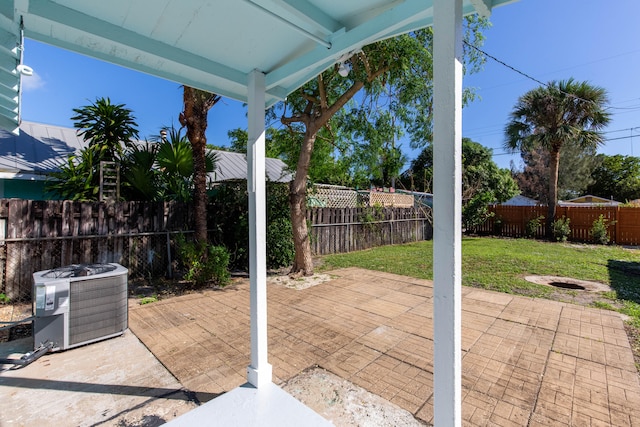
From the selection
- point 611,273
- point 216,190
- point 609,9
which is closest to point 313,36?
point 216,190

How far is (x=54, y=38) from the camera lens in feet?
5.83

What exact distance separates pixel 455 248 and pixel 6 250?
607 cm

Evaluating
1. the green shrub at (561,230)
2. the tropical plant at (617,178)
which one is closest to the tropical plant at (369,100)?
the green shrub at (561,230)

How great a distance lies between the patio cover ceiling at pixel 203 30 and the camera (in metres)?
1.53

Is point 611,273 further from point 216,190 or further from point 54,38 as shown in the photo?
point 54,38

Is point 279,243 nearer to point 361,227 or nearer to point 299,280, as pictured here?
point 299,280

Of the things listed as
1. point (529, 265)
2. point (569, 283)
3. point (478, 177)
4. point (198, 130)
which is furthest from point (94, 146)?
point (478, 177)

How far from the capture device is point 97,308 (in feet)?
9.86

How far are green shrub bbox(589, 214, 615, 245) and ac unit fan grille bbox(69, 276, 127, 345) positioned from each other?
1542 centimetres

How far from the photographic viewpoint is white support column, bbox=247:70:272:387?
7.40 ft

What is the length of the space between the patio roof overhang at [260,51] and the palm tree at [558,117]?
1307 centimetres

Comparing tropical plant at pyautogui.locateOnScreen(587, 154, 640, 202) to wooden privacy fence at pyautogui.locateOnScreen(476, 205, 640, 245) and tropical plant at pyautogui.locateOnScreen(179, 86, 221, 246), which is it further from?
tropical plant at pyautogui.locateOnScreen(179, 86, 221, 246)

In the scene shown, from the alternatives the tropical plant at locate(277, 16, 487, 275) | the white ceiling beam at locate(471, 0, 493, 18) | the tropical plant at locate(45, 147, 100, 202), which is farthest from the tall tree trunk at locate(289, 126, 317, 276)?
the white ceiling beam at locate(471, 0, 493, 18)

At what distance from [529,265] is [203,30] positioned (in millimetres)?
8286
